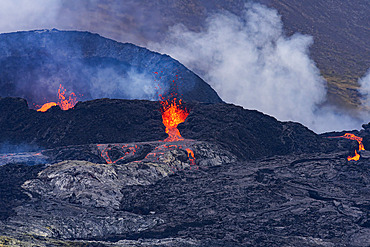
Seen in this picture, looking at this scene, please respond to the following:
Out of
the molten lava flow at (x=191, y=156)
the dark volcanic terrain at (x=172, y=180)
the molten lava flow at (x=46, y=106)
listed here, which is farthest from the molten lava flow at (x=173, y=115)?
the molten lava flow at (x=46, y=106)

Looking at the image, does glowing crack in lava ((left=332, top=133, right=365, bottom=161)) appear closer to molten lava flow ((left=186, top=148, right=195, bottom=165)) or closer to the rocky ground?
the rocky ground

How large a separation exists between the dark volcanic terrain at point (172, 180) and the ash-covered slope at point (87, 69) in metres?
20.6

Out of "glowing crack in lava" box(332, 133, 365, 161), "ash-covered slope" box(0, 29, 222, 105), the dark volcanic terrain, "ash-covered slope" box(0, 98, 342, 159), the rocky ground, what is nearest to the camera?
the rocky ground

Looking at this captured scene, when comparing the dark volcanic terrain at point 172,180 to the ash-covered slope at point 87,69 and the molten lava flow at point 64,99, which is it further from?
the molten lava flow at point 64,99

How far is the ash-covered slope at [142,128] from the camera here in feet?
248

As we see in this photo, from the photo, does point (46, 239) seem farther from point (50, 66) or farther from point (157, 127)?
point (50, 66)

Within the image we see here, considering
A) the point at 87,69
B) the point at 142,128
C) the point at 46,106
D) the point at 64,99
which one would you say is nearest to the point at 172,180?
the point at 142,128

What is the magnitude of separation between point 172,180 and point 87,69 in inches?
2078

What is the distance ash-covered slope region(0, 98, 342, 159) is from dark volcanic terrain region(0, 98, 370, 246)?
0.61ft

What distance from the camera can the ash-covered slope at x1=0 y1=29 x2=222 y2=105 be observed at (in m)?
104

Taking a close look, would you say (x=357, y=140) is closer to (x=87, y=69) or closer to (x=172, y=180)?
(x=172, y=180)

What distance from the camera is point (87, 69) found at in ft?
359

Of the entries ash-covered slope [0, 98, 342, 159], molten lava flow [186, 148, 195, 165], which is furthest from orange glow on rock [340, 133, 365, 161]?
molten lava flow [186, 148, 195, 165]

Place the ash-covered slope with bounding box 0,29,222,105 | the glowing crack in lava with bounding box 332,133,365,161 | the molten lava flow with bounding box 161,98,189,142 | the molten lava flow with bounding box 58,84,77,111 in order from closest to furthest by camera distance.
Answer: the glowing crack in lava with bounding box 332,133,365,161, the molten lava flow with bounding box 161,98,189,142, the ash-covered slope with bounding box 0,29,222,105, the molten lava flow with bounding box 58,84,77,111
